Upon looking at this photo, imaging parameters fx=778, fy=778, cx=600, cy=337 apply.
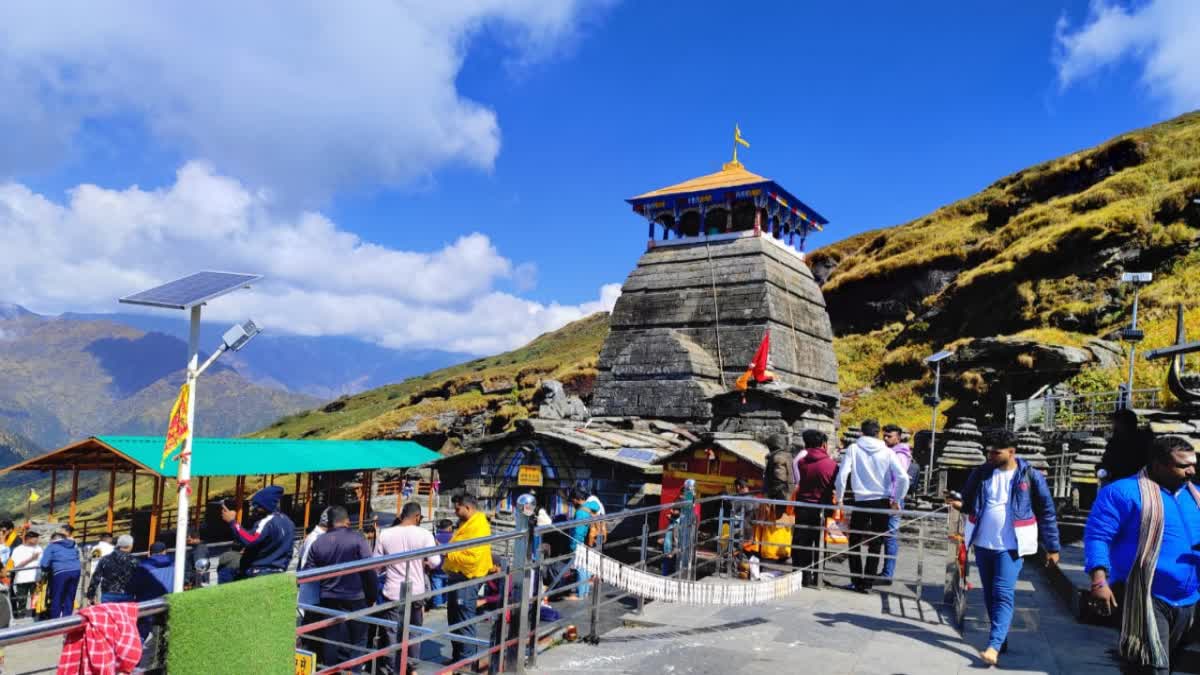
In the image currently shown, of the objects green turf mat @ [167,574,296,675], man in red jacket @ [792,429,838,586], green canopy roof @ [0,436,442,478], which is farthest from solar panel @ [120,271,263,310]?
green canopy roof @ [0,436,442,478]

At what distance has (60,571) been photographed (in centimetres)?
1089

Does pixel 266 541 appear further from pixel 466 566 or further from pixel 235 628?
pixel 235 628

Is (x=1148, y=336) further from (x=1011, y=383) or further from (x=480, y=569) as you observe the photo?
(x=480, y=569)

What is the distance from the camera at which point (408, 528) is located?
710cm

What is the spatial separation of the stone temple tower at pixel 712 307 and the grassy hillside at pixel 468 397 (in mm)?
10679

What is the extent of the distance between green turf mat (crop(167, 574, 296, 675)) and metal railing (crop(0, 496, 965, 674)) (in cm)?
14

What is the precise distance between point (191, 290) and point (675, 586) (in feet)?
16.4

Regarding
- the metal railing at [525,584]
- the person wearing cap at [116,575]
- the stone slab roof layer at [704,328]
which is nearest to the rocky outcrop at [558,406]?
the stone slab roof layer at [704,328]

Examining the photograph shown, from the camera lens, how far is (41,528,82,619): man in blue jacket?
10875 millimetres

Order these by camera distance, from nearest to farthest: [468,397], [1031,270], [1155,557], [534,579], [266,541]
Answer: [1155,557], [534,579], [266,541], [1031,270], [468,397]

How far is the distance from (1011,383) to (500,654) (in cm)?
2478

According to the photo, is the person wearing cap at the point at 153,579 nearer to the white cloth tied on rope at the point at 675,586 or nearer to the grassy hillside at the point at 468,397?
the white cloth tied on rope at the point at 675,586

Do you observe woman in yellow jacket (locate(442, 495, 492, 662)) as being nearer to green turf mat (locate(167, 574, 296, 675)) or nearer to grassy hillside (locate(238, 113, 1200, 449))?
green turf mat (locate(167, 574, 296, 675))

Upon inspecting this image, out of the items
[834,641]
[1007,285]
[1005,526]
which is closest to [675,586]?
[834,641]
